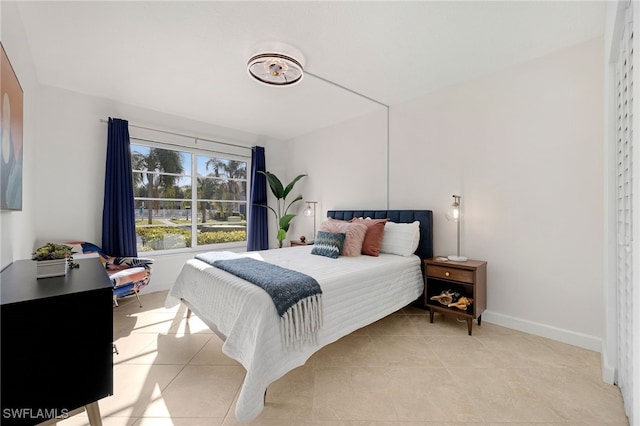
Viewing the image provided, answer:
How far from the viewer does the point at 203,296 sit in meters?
2.20

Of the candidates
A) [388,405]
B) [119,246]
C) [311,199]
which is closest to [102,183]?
[119,246]

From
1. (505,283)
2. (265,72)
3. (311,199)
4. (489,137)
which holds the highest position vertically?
(265,72)

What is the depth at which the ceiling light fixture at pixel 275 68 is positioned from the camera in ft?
7.58

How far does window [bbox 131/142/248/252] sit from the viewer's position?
390cm

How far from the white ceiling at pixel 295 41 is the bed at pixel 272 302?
167 centimetres

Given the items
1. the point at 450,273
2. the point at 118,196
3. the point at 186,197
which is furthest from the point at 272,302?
the point at 186,197

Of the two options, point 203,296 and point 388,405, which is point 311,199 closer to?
point 203,296

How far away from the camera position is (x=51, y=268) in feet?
4.82

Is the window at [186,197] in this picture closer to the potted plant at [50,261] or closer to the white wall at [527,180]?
the potted plant at [50,261]

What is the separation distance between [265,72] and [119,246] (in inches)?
114

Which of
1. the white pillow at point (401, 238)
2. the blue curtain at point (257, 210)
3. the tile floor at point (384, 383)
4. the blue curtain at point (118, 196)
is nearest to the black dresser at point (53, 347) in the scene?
the tile floor at point (384, 383)

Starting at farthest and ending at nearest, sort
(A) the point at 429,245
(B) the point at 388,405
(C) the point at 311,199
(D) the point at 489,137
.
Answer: (C) the point at 311,199 → (A) the point at 429,245 → (D) the point at 489,137 → (B) the point at 388,405

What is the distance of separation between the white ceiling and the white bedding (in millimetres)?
1957

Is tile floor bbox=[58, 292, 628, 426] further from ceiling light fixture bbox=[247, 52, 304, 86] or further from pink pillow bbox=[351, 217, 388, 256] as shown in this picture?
ceiling light fixture bbox=[247, 52, 304, 86]
